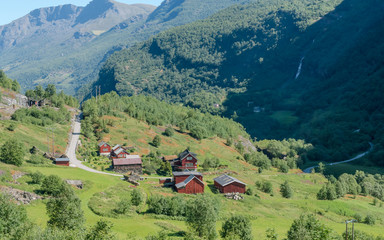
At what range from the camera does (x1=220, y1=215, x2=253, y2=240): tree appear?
165 ft

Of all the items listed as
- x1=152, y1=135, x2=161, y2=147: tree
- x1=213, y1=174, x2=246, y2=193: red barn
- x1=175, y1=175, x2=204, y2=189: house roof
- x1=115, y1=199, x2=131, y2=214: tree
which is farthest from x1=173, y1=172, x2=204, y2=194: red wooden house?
x1=152, y1=135, x2=161, y2=147: tree

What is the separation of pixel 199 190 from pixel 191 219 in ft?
102

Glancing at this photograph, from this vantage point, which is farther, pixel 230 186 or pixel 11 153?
pixel 230 186

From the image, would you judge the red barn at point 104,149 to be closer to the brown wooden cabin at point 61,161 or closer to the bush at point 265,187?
the brown wooden cabin at point 61,161

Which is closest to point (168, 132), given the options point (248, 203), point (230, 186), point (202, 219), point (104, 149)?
point (104, 149)

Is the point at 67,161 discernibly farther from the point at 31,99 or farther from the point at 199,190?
the point at 31,99

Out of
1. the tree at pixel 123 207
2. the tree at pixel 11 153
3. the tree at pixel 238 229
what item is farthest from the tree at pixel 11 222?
the tree at pixel 11 153

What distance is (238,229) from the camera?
50.6 metres

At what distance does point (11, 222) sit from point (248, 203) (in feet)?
171

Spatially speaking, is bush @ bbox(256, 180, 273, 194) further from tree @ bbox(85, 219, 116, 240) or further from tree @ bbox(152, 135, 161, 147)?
tree @ bbox(85, 219, 116, 240)

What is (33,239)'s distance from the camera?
3684cm

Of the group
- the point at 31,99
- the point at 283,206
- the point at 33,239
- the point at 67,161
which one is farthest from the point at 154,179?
the point at 31,99

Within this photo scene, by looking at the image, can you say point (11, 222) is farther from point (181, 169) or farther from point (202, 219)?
point (181, 169)

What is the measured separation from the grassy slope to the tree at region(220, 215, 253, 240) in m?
9.06
